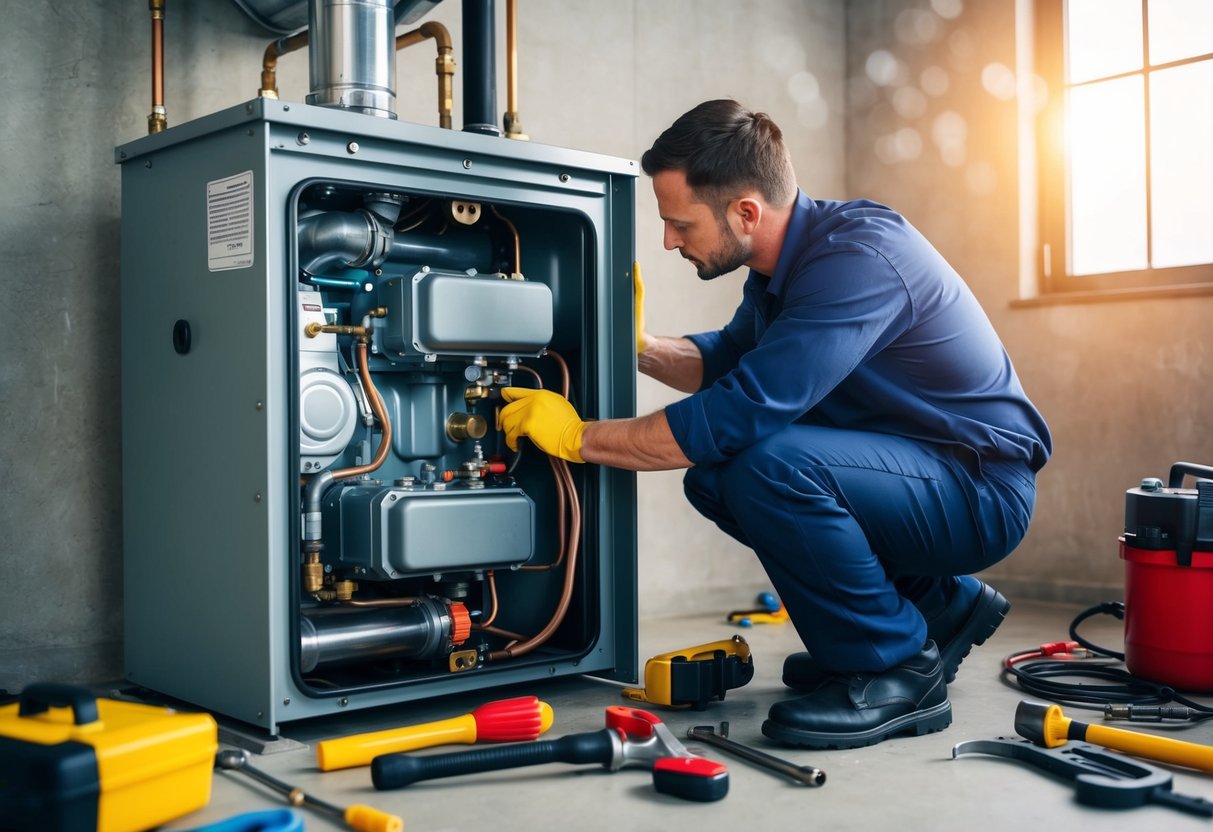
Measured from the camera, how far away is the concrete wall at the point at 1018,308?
10.3ft

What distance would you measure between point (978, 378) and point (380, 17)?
4.19 ft

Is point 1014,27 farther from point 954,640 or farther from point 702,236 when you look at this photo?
point 954,640

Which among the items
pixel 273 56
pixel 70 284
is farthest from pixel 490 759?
pixel 273 56

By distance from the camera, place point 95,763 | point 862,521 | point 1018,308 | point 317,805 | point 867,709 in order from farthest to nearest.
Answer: point 1018,308
point 862,521
point 867,709
point 317,805
point 95,763

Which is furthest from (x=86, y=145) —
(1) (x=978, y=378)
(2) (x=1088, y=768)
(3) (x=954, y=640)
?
(2) (x=1088, y=768)

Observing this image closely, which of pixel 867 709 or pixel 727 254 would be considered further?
pixel 727 254

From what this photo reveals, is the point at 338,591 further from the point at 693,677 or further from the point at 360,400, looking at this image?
the point at 693,677

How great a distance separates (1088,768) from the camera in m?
1.62

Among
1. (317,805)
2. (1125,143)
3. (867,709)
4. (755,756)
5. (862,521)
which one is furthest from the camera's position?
(1125,143)

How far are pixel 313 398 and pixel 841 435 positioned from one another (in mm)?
917

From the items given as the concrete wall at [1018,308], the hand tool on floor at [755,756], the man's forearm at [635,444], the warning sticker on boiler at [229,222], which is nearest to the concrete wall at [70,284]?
the warning sticker on boiler at [229,222]

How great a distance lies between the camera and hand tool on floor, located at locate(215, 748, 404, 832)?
4.51 feet

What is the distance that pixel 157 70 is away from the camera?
7.37 ft

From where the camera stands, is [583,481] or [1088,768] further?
[583,481]
